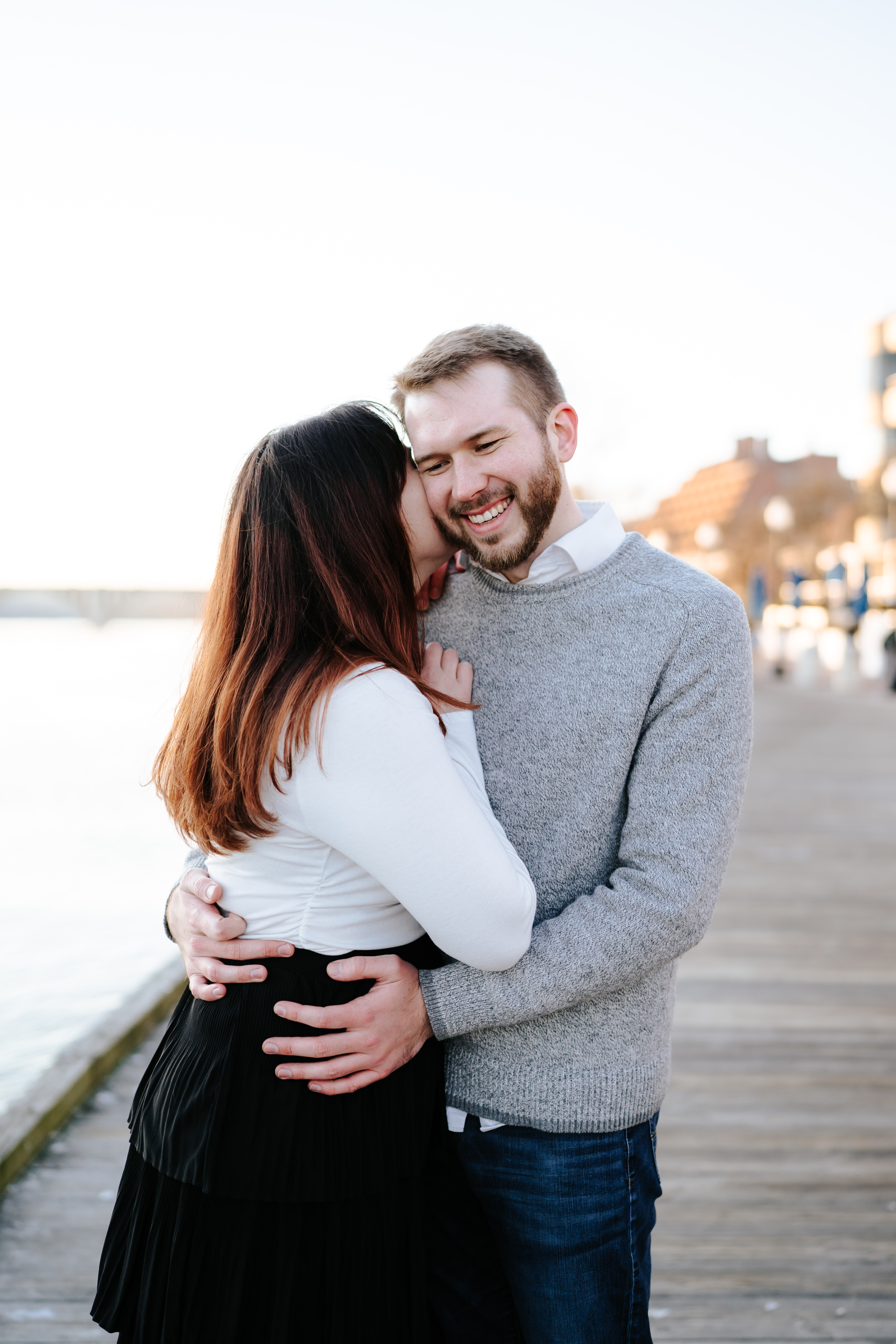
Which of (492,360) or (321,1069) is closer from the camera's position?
(321,1069)

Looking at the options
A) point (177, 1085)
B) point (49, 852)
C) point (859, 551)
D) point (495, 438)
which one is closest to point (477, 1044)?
point (177, 1085)

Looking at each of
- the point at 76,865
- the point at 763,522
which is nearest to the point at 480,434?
the point at 76,865

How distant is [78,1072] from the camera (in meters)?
2.87

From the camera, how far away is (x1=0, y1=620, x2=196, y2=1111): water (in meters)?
4.31

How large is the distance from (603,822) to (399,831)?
355mm

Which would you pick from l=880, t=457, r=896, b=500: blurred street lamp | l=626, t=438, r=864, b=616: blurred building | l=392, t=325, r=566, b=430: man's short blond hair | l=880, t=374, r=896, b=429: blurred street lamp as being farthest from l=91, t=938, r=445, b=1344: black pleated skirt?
l=880, t=374, r=896, b=429: blurred street lamp

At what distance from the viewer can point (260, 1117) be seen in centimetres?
116

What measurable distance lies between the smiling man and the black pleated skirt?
4 centimetres

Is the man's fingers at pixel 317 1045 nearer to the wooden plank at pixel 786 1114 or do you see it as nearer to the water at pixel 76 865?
the water at pixel 76 865

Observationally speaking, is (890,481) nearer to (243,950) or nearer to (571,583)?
(571,583)

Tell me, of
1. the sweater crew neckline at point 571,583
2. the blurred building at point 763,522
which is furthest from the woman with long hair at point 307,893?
the blurred building at point 763,522

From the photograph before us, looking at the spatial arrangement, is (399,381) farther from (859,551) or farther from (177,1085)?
(859,551)

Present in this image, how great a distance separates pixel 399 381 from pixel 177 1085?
993 mm

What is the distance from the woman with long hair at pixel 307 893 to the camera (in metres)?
1.10
